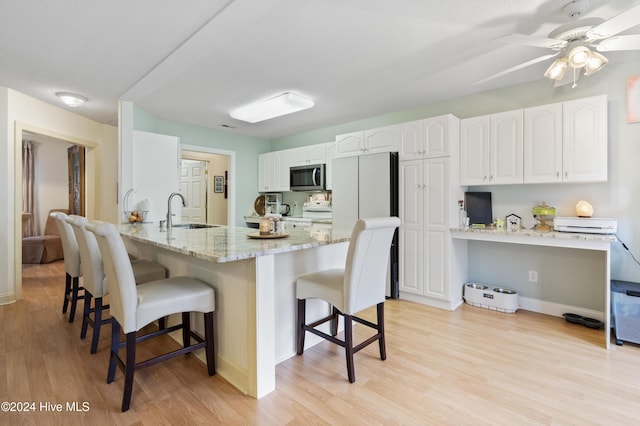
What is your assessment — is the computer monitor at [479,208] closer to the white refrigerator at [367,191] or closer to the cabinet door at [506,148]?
the cabinet door at [506,148]

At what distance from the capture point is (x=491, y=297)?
3.25 meters

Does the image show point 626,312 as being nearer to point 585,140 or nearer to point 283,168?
point 585,140

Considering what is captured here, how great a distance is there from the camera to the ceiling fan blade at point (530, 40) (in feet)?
5.86

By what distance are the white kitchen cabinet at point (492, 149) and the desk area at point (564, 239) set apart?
550 millimetres

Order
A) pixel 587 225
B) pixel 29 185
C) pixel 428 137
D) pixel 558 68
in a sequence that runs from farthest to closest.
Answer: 1. pixel 29 185
2. pixel 428 137
3. pixel 587 225
4. pixel 558 68

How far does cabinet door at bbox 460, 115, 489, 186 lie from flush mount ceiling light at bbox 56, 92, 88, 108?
433 centimetres

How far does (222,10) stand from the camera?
77.5 inches

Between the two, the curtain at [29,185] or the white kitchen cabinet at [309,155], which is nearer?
the white kitchen cabinet at [309,155]

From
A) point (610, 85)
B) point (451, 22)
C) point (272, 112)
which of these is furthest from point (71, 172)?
point (610, 85)

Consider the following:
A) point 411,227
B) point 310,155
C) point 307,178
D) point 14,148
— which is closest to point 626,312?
point 411,227

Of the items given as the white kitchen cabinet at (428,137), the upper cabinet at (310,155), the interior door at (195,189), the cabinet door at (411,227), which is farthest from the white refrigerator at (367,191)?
the interior door at (195,189)

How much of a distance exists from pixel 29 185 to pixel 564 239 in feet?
27.9

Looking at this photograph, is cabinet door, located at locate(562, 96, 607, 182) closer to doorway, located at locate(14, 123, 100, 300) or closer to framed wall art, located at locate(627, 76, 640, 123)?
framed wall art, located at locate(627, 76, 640, 123)

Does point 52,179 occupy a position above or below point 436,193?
above
